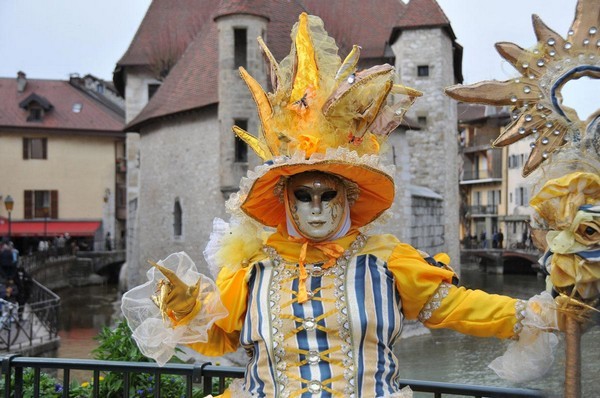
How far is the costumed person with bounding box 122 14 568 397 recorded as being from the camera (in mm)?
3447

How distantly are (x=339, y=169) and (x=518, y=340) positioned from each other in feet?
3.49

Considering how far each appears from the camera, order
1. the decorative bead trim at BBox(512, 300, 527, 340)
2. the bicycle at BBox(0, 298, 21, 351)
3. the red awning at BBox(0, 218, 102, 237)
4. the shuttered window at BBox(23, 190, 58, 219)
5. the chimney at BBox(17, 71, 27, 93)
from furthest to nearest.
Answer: the chimney at BBox(17, 71, 27, 93) < the shuttered window at BBox(23, 190, 58, 219) < the red awning at BBox(0, 218, 102, 237) < the bicycle at BBox(0, 298, 21, 351) < the decorative bead trim at BBox(512, 300, 527, 340)

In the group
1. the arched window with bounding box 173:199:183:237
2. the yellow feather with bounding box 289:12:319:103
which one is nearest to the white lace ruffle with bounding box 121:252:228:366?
the yellow feather with bounding box 289:12:319:103

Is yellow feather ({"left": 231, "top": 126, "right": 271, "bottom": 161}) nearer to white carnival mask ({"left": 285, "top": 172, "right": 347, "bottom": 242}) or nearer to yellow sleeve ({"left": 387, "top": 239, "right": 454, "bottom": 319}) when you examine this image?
white carnival mask ({"left": 285, "top": 172, "right": 347, "bottom": 242})

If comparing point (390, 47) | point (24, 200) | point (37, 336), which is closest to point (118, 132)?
point (24, 200)

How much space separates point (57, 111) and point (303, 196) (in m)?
41.7

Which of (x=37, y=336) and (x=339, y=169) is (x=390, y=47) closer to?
(x=37, y=336)

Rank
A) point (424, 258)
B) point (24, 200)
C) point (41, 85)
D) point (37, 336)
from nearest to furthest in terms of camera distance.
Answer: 1. point (424, 258)
2. point (37, 336)
3. point (24, 200)
4. point (41, 85)

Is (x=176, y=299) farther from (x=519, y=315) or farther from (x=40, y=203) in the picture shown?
(x=40, y=203)

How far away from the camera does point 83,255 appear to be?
128 ft

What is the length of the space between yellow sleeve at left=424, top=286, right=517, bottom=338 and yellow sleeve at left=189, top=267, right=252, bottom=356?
0.87 meters

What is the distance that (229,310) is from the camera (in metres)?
3.74

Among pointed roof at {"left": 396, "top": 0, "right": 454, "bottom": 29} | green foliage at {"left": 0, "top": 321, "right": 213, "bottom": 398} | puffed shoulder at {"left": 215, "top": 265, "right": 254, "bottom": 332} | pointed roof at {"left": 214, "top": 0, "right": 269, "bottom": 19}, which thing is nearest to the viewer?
puffed shoulder at {"left": 215, "top": 265, "right": 254, "bottom": 332}

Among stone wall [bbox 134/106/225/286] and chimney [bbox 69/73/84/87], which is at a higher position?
chimney [bbox 69/73/84/87]
